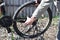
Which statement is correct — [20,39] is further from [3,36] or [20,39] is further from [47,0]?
[47,0]

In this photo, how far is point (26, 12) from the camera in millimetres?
8539

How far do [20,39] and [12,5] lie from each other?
10.2 feet

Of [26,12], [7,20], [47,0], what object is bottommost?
[26,12]

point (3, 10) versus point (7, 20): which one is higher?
point (7, 20)

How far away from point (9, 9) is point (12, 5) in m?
0.17

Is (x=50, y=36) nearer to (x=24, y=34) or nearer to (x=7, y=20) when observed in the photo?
(x=24, y=34)

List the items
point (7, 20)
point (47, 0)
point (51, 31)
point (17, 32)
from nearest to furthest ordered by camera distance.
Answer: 1. point (47, 0)
2. point (7, 20)
3. point (17, 32)
4. point (51, 31)

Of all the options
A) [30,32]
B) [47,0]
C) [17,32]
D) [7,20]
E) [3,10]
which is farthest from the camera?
[3,10]

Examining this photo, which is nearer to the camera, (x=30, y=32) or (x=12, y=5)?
(x=30, y=32)

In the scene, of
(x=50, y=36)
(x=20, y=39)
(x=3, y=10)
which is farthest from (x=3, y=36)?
(x=3, y=10)

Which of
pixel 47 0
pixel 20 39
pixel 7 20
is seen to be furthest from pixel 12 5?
pixel 47 0

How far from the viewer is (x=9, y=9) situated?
340 inches

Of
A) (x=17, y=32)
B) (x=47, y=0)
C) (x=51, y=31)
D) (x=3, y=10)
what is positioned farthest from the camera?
(x=3, y=10)

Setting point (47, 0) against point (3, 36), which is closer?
point (47, 0)
